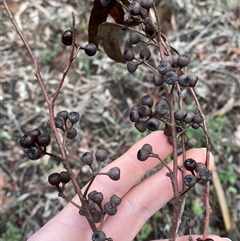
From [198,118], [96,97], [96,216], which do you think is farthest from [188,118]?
[96,97]

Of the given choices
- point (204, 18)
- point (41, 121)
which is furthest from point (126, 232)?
point (204, 18)

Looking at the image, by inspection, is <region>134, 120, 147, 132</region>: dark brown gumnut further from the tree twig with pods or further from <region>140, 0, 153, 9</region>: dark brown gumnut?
<region>140, 0, 153, 9</region>: dark brown gumnut

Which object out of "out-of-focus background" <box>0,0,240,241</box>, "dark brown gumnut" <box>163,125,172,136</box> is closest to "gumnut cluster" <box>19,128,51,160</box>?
"dark brown gumnut" <box>163,125,172,136</box>

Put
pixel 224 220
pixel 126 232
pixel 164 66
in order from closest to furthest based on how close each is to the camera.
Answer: pixel 164 66 < pixel 126 232 < pixel 224 220

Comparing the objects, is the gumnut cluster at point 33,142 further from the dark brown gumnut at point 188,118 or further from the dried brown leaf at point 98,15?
the dried brown leaf at point 98,15

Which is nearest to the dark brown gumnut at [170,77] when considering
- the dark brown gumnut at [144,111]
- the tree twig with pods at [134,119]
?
the tree twig with pods at [134,119]

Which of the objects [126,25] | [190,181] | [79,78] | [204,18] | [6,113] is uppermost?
[204,18]

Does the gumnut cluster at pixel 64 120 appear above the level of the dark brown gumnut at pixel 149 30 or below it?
below

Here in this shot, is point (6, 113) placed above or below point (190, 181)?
below

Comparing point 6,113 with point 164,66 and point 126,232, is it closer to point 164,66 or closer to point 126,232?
point 126,232
